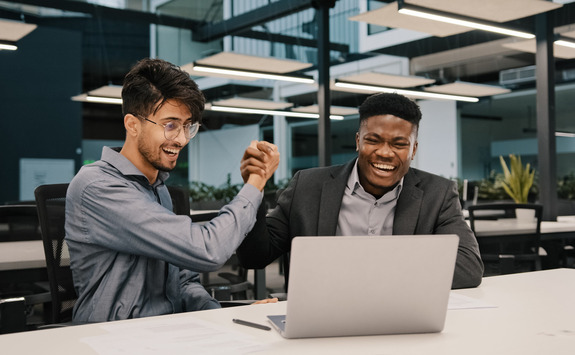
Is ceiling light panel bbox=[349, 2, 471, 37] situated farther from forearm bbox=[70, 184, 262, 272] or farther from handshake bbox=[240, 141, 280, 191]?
forearm bbox=[70, 184, 262, 272]

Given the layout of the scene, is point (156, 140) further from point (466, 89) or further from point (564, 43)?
point (466, 89)

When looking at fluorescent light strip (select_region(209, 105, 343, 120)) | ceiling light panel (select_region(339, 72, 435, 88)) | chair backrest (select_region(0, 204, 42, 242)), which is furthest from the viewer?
fluorescent light strip (select_region(209, 105, 343, 120))

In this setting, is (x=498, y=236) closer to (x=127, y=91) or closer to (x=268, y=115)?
(x=127, y=91)

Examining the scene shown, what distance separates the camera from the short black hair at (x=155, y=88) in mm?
1671

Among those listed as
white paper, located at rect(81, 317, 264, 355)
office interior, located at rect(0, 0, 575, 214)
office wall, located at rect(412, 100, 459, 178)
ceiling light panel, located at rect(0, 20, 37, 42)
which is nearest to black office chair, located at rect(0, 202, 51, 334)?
white paper, located at rect(81, 317, 264, 355)

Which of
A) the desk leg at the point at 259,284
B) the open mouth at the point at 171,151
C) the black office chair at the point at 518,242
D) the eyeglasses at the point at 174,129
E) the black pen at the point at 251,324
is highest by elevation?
the eyeglasses at the point at 174,129

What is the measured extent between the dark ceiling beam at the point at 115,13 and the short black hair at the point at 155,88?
20.8 ft

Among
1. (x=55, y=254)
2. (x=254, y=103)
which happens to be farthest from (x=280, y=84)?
(x=55, y=254)

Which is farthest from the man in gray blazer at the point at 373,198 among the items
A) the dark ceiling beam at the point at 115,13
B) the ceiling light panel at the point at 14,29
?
the dark ceiling beam at the point at 115,13

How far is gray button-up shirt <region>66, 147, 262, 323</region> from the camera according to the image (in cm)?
149

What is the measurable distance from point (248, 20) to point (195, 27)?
3.72ft

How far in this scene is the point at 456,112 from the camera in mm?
11016

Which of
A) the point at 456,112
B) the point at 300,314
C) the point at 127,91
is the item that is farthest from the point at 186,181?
the point at 300,314

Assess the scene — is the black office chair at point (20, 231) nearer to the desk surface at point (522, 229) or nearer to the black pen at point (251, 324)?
the black pen at point (251, 324)
